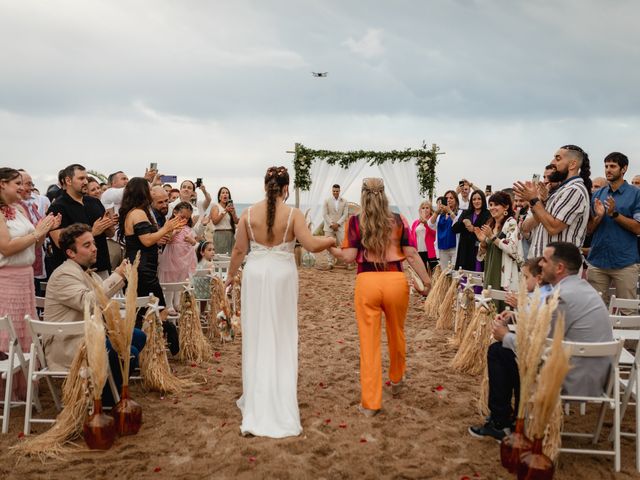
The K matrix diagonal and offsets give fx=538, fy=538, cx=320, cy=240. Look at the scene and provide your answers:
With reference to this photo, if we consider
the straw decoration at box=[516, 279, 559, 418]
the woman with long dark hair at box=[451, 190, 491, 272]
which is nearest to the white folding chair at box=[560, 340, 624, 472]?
the straw decoration at box=[516, 279, 559, 418]

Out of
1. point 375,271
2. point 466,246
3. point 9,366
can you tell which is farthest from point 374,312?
point 466,246

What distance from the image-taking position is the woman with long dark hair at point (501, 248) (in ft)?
19.3

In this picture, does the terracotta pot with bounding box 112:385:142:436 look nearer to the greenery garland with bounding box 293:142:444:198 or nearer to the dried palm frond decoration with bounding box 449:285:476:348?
the dried palm frond decoration with bounding box 449:285:476:348

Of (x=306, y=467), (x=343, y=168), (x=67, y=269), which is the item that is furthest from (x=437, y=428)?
(x=343, y=168)

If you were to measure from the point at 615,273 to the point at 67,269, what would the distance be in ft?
17.3

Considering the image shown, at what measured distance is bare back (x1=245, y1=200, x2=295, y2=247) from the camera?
13.5ft

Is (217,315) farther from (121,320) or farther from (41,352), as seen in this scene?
(121,320)

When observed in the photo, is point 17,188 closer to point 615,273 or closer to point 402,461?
point 402,461

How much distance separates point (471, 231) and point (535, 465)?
16.6 ft

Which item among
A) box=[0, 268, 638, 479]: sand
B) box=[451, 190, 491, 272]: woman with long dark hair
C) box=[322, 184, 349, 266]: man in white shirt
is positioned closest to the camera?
box=[0, 268, 638, 479]: sand

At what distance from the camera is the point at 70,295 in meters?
3.99

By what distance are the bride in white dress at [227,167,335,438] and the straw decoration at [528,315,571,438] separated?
178 centimetres

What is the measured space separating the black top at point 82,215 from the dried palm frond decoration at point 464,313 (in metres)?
3.96

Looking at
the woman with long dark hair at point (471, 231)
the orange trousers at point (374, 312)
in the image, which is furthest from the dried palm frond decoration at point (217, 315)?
the woman with long dark hair at point (471, 231)
